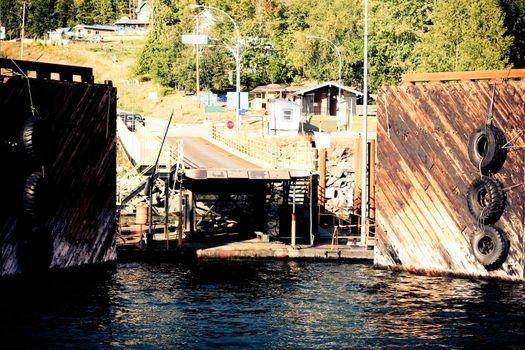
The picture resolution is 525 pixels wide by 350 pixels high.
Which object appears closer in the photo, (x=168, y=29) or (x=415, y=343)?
(x=415, y=343)

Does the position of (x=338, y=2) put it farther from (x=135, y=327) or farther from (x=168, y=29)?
(x=135, y=327)

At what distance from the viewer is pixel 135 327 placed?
99.8 feet

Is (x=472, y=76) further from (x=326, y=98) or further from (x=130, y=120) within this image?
(x=326, y=98)

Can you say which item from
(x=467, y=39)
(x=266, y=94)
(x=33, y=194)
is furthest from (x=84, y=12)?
(x=33, y=194)

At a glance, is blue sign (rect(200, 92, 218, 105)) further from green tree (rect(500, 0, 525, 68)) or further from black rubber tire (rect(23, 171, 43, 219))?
black rubber tire (rect(23, 171, 43, 219))

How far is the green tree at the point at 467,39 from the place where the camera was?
7775 centimetres

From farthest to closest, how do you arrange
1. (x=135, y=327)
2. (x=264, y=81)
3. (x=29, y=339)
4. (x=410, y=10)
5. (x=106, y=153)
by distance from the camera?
(x=264, y=81)
(x=410, y=10)
(x=106, y=153)
(x=135, y=327)
(x=29, y=339)

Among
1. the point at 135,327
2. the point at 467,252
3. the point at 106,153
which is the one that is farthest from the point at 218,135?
the point at 135,327

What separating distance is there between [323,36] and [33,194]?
92525mm

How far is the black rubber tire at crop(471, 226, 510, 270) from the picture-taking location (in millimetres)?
35594

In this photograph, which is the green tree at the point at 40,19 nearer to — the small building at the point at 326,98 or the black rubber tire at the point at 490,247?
the small building at the point at 326,98

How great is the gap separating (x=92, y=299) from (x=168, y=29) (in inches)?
4460

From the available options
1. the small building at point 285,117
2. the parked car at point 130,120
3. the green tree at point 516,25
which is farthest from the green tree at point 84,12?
the green tree at point 516,25

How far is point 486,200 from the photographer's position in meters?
36.4
